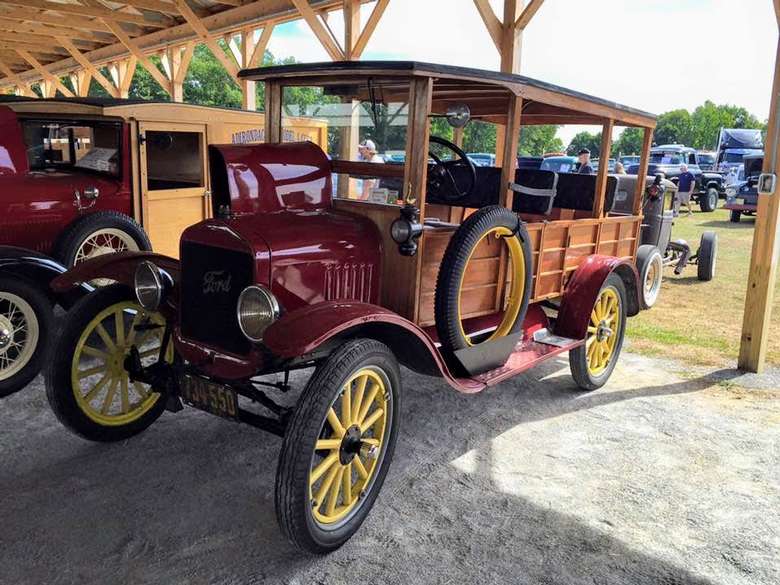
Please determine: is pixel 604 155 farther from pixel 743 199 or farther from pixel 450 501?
pixel 743 199

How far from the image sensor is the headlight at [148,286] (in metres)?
2.80

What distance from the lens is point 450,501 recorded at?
2.75 meters

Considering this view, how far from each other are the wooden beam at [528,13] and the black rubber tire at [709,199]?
46.7ft

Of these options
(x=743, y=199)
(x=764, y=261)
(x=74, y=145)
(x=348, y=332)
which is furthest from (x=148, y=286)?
(x=743, y=199)

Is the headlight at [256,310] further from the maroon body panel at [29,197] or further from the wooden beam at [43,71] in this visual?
the wooden beam at [43,71]

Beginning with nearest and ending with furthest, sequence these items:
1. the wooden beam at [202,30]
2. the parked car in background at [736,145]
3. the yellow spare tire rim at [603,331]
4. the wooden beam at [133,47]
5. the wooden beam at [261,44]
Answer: the yellow spare tire rim at [603,331], the wooden beam at [261,44], the wooden beam at [202,30], the wooden beam at [133,47], the parked car in background at [736,145]

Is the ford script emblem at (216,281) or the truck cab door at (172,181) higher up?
the truck cab door at (172,181)

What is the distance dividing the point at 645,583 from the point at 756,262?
9.67 feet

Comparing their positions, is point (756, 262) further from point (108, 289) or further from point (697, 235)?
point (697, 235)

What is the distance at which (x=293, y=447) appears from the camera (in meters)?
2.13

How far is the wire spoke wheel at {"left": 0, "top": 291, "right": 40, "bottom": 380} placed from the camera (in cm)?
371

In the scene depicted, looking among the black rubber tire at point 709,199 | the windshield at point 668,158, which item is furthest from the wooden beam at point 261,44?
the windshield at point 668,158

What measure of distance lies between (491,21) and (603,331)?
10.1ft

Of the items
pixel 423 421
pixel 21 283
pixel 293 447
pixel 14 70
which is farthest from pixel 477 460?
pixel 14 70
